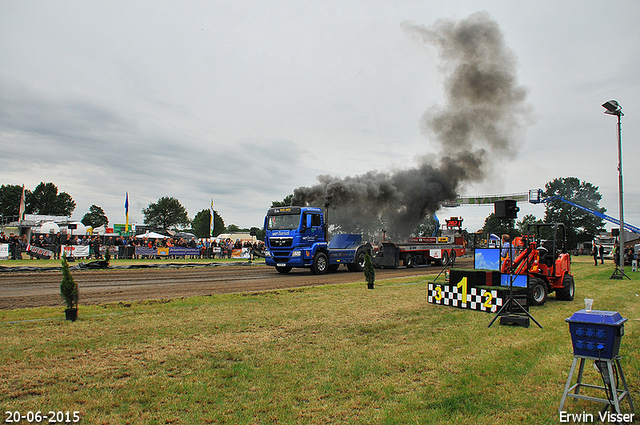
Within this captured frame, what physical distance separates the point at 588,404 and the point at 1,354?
673 centimetres

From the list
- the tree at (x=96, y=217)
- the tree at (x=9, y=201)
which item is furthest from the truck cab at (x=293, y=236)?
the tree at (x=96, y=217)

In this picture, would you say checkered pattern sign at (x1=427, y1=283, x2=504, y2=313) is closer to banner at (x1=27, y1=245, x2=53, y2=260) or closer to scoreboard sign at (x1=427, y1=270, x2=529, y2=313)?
scoreboard sign at (x1=427, y1=270, x2=529, y2=313)

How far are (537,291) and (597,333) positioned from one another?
22.5 ft

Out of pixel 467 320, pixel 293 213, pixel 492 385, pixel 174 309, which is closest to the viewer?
pixel 492 385

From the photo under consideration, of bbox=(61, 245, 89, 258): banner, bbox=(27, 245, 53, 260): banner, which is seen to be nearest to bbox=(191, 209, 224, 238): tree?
bbox=(27, 245, 53, 260): banner

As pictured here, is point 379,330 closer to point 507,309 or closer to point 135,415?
point 507,309

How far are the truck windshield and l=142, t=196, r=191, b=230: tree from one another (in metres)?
117

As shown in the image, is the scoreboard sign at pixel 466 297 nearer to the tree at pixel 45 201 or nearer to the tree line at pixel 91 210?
the tree line at pixel 91 210

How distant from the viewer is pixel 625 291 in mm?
12180

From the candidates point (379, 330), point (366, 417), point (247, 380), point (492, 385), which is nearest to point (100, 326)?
point (247, 380)

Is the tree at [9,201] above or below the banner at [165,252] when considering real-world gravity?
above

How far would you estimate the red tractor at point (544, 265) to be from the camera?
31.4 ft

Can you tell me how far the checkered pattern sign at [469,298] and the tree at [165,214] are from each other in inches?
5038

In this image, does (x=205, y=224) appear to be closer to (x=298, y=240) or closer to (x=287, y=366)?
(x=298, y=240)
